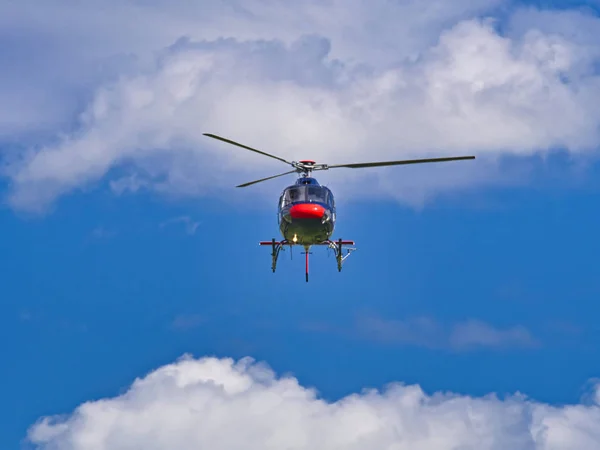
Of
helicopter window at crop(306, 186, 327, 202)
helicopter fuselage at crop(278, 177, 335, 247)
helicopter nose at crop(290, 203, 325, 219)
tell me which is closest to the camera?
helicopter nose at crop(290, 203, 325, 219)

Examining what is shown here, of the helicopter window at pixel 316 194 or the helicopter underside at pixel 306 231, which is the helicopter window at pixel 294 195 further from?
the helicopter underside at pixel 306 231

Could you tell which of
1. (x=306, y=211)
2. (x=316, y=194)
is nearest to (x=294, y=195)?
(x=316, y=194)

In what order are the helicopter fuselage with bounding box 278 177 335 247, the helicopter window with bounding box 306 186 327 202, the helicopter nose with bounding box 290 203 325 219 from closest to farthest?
the helicopter nose with bounding box 290 203 325 219 → the helicopter fuselage with bounding box 278 177 335 247 → the helicopter window with bounding box 306 186 327 202

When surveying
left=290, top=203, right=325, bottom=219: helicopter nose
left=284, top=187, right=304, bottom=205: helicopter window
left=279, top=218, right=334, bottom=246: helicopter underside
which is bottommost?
left=279, top=218, right=334, bottom=246: helicopter underside

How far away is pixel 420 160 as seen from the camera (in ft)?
334

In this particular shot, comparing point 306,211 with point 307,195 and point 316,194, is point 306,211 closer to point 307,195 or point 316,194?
point 307,195

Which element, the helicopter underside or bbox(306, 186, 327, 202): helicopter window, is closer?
the helicopter underside

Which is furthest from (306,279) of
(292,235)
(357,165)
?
(357,165)

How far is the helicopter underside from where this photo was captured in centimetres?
10194

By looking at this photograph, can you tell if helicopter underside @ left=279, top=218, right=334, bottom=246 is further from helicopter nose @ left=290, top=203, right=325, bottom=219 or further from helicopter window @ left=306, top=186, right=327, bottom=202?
helicopter window @ left=306, top=186, right=327, bottom=202

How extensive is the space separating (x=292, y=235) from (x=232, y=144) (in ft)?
33.4

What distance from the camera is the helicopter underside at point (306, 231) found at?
10194 cm

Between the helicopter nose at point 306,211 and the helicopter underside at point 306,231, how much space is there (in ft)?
1.09

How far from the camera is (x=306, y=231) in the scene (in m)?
103
